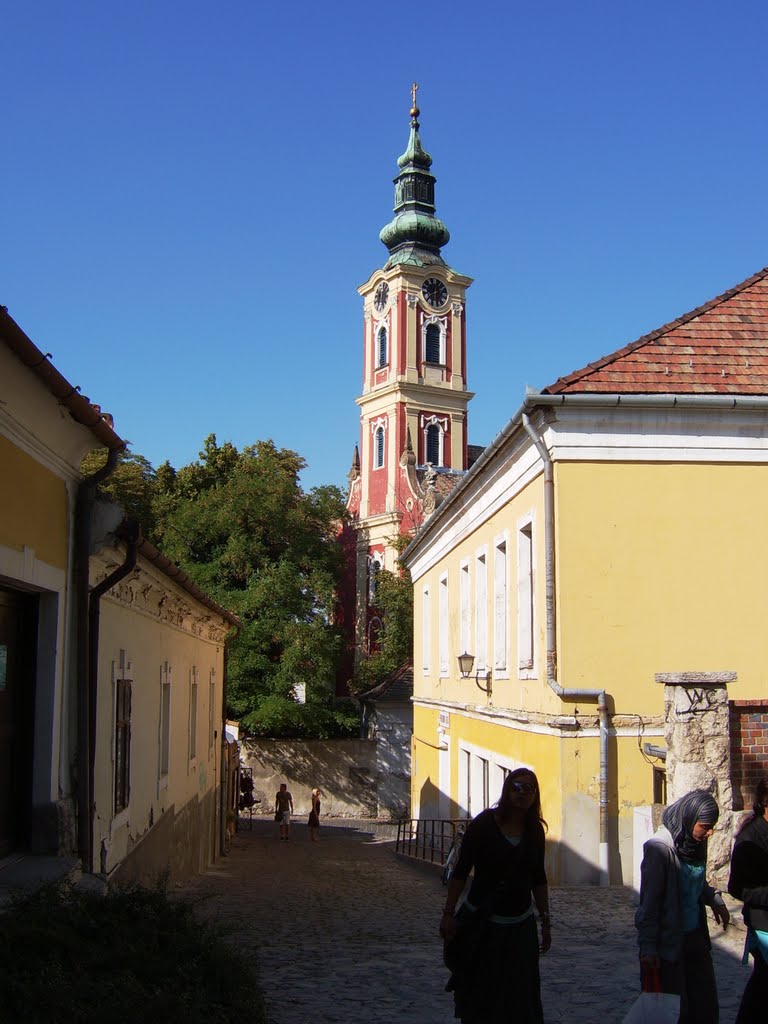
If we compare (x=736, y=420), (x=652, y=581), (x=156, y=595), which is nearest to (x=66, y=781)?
(x=156, y=595)

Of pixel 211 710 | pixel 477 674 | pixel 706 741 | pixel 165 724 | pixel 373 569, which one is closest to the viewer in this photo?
pixel 706 741

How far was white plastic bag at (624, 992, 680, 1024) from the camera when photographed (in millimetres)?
5238

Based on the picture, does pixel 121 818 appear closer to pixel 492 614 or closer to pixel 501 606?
pixel 501 606

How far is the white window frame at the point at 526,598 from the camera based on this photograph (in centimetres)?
1416

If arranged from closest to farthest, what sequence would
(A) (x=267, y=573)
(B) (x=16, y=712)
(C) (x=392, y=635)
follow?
(B) (x=16, y=712), (A) (x=267, y=573), (C) (x=392, y=635)

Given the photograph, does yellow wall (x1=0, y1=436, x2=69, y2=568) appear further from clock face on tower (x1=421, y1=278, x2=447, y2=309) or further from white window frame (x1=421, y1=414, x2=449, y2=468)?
Answer: clock face on tower (x1=421, y1=278, x2=447, y2=309)

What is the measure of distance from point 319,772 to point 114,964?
33933mm

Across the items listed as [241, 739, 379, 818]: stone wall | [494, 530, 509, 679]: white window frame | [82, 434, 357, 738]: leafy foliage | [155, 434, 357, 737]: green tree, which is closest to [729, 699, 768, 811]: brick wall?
[494, 530, 509, 679]: white window frame

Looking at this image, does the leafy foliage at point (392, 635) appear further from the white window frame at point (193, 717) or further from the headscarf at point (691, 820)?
the headscarf at point (691, 820)

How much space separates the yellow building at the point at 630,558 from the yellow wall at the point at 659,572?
0.6 inches

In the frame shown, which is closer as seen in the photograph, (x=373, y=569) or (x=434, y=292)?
(x=373, y=569)

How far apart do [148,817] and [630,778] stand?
17.0ft

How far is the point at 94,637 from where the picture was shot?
8562 millimetres

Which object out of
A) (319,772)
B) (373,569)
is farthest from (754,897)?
(373,569)
